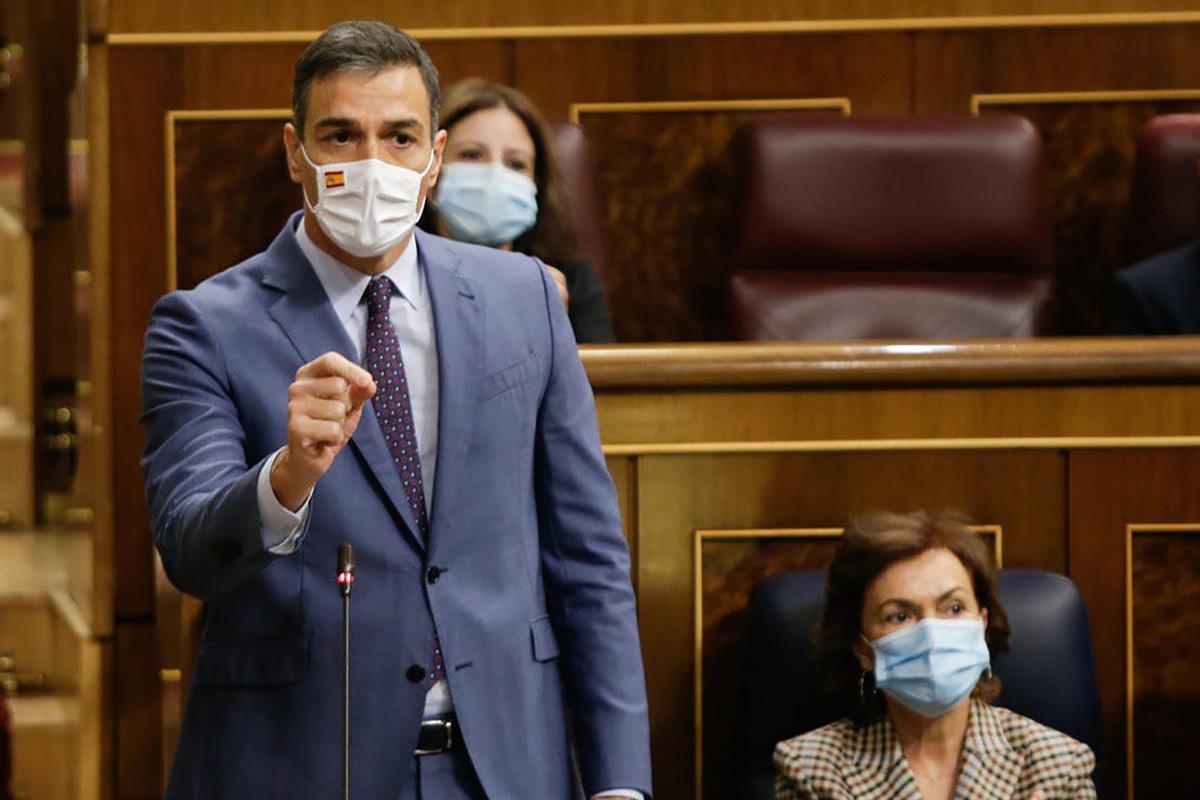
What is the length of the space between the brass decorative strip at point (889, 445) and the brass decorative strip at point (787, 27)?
0.44 m

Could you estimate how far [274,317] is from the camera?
24.0 inches

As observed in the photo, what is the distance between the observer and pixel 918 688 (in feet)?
2.70

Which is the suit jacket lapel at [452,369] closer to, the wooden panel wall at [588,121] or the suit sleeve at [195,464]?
the suit sleeve at [195,464]

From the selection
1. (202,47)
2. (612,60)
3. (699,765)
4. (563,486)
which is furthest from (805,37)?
(563,486)

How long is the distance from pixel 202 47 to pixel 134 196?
12 cm

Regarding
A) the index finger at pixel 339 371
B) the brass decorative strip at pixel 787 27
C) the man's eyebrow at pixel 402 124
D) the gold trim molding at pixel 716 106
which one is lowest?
the index finger at pixel 339 371

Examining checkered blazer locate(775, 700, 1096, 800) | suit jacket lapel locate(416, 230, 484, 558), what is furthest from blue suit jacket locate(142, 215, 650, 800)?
checkered blazer locate(775, 700, 1096, 800)

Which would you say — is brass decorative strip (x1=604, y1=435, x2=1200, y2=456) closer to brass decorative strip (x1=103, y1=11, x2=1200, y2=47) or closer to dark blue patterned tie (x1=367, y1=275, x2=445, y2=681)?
dark blue patterned tie (x1=367, y1=275, x2=445, y2=681)

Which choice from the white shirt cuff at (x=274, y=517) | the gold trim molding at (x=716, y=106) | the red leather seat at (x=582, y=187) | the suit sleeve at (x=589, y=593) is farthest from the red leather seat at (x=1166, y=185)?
the white shirt cuff at (x=274, y=517)

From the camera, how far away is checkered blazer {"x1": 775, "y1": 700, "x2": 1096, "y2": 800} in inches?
32.6

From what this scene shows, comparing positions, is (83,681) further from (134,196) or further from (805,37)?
(805,37)

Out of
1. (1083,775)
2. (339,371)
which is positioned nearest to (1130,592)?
(1083,775)

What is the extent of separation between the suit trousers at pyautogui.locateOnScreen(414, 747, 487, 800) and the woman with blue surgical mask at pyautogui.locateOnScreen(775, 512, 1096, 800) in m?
A: 0.27

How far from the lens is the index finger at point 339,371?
0.50m
